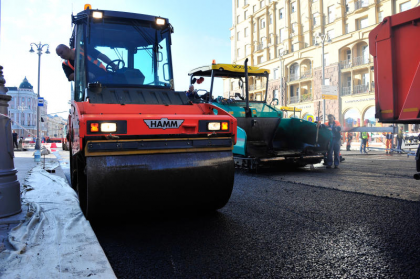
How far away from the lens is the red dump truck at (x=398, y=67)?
4.61 m

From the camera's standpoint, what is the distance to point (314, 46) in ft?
129

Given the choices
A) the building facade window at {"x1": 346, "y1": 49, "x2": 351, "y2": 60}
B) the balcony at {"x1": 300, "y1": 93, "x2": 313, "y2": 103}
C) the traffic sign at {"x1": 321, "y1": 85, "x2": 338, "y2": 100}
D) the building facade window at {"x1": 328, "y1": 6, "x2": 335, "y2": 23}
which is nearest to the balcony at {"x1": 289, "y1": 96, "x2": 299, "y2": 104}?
the balcony at {"x1": 300, "y1": 93, "x2": 313, "y2": 103}

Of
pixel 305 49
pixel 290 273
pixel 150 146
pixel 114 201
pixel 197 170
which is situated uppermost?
pixel 305 49

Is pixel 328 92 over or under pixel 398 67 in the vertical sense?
over

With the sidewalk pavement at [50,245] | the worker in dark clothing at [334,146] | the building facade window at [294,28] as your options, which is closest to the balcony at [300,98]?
the building facade window at [294,28]

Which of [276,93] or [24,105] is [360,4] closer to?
[276,93]

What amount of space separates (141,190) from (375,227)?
8.19 feet

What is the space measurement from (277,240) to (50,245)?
81.9 inches

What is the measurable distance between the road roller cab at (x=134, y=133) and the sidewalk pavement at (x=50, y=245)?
0.32 m

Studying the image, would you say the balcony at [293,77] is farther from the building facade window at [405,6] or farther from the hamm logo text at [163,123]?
the hamm logo text at [163,123]

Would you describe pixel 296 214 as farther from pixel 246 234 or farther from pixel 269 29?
pixel 269 29

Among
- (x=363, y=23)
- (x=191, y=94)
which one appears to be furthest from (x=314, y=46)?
(x=191, y=94)

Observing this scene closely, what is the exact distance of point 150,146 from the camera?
130 inches

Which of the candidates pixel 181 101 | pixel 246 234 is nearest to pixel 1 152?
pixel 181 101
